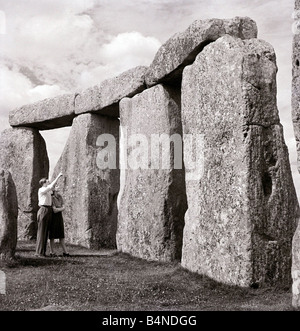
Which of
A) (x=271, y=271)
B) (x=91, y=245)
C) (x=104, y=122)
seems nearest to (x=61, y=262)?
(x=91, y=245)

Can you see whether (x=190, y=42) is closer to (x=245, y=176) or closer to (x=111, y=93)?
(x=245, y=176)

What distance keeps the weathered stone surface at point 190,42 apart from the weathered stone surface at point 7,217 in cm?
354

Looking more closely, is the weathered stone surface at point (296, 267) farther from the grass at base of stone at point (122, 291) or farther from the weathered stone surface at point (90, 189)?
the weathered stone surface at point (90, 189)

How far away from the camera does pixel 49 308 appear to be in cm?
642

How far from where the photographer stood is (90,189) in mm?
14156

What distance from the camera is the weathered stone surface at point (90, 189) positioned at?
1407cm

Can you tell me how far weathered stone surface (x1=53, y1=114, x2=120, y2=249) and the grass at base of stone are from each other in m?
4.04

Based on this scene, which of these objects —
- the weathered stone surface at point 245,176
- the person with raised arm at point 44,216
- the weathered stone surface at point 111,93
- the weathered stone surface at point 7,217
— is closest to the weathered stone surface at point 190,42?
the weathered stone surface at point 245,176

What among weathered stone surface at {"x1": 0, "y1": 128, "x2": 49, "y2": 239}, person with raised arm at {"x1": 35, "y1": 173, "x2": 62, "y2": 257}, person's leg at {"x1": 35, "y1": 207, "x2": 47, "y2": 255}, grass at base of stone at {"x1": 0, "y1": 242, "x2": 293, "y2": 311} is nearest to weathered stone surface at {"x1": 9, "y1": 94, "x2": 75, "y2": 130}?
weathered stone surface at {"x1": 0, "y1": 128, "x2": 49, "y2": 239}

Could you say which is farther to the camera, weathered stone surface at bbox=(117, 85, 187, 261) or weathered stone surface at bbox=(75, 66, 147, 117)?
weathered stone surface at bbox=(75, 66, 147, 117)

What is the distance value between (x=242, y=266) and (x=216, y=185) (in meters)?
1.31

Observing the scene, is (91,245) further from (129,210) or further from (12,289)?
(12,289)

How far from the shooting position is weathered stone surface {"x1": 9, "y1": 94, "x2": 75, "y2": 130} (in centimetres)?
1512

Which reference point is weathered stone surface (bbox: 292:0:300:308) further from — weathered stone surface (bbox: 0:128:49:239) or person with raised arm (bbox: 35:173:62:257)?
weathered stone surface (bbox: 0:128:49:239)
